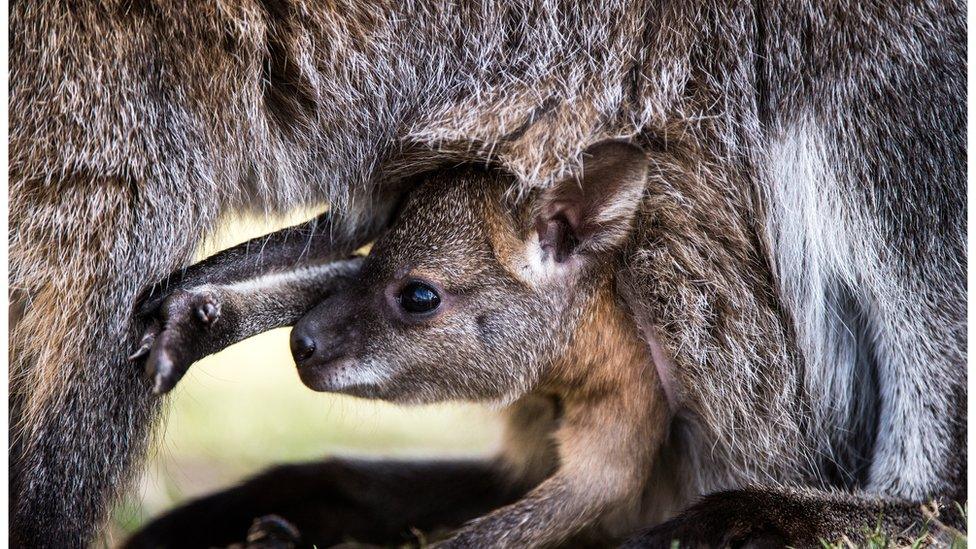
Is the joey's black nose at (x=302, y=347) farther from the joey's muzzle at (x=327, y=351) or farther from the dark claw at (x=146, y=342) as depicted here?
the dark claw at (x=146, y=342)

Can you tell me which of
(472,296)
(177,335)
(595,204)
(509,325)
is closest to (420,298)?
(472,296)

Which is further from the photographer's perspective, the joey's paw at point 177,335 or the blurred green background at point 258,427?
the blurred green background at point 258,427

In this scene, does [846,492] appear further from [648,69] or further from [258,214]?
[258,214]

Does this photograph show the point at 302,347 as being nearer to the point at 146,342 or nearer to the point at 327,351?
the point at 327,351

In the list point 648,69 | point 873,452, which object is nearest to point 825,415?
point 873,452

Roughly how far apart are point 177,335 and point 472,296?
717 mm

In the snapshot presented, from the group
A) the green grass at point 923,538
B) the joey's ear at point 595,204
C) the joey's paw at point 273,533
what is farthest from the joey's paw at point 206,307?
the green grass at point 923,538

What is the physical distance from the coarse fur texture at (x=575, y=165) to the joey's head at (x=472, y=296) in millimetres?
113

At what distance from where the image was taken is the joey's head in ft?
10.5

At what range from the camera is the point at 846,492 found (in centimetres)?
327

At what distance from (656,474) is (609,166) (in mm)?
943

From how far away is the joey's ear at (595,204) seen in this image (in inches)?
121

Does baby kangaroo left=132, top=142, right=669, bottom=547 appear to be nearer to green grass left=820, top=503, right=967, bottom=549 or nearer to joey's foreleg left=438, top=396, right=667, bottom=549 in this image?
joey's foreleg left=438, top=396, right=667, bottom=549

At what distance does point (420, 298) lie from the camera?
3.21 metres
